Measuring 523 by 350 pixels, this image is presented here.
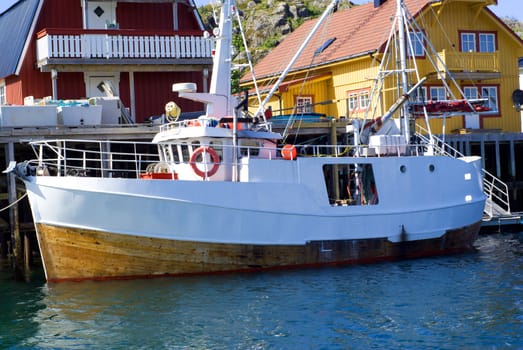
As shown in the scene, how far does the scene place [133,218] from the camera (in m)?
20.2

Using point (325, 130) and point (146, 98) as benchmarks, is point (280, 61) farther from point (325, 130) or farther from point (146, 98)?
point (325, 130)

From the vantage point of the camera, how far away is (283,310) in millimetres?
17516

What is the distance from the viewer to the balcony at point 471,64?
34.8 meters

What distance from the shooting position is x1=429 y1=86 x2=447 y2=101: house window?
3528cm

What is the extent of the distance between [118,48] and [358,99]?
1035 centimetres

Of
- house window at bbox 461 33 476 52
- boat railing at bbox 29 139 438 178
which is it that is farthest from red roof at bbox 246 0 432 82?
boat railing at bbox 29 139 438 178

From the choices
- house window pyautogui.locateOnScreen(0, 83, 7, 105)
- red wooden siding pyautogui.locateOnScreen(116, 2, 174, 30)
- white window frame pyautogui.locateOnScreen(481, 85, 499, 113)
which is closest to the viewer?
red wooden siding pyautogui.locateOnScreen(116, 2, 174, 30)

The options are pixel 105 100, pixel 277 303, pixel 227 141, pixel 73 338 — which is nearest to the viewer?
pixel 73 338

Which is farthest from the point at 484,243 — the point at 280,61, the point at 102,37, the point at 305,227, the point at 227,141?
the point at 280,61

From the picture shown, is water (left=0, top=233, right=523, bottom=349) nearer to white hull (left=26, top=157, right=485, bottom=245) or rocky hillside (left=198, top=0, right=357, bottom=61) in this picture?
white hull (left=26, top=157, right=485, bottom=245)

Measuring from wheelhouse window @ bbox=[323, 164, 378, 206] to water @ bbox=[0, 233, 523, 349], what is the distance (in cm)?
206

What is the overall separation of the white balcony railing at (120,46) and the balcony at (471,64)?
9883 millimetres

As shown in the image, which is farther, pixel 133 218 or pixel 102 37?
pixel 102 37

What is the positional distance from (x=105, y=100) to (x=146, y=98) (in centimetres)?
490
